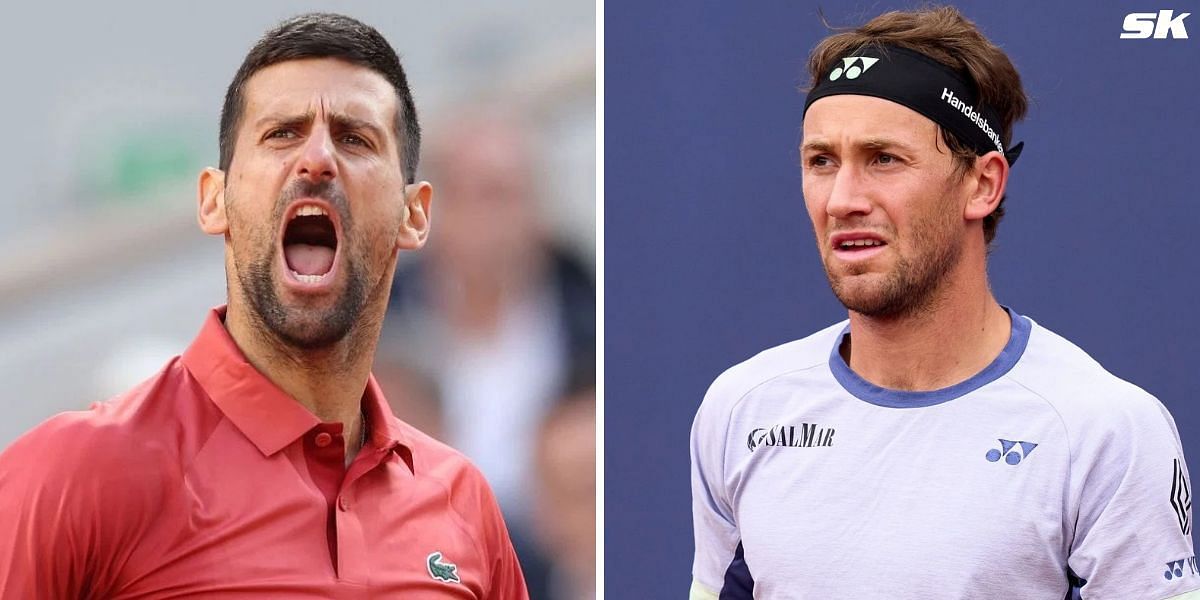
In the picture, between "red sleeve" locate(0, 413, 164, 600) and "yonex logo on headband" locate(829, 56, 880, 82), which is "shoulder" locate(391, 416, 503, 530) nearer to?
"red sleeve" locate(0, 413, 164, 600)

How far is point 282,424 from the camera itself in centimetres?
246

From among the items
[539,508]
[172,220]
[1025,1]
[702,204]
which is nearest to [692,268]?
[702,204]

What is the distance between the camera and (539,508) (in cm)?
332

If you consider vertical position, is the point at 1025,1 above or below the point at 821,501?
above

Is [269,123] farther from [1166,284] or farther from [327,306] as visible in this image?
[1166,284]

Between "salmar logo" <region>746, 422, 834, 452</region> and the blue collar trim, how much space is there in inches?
3.8

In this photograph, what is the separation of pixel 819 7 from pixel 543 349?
37.4 inches

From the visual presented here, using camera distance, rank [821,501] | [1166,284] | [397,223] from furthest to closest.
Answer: [1166,284], [821,501], [397,223]

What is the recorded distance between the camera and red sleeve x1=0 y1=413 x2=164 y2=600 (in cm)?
216

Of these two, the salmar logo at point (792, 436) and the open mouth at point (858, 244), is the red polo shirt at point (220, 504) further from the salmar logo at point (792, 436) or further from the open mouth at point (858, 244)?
the open mouth at point (858, 244)

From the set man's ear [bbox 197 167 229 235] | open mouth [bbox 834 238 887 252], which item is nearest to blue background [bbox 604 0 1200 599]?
open mouth [bbox 834 238 887 252]

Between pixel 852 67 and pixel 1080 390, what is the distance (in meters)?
0.72

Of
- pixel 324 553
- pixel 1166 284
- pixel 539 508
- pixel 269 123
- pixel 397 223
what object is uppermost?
pixel 269 123

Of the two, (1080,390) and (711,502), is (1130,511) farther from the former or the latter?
(711,502)
